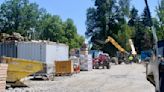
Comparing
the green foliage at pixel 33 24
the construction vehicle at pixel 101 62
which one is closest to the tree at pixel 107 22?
the green foliage at pixel 33 24

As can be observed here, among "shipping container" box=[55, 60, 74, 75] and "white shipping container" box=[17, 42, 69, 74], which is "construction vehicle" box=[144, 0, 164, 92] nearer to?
"white shipping container" box=[17, 42, 69, 74]

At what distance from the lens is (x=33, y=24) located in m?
119

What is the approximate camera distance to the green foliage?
11488 centimetres

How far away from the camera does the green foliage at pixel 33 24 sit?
377 feet

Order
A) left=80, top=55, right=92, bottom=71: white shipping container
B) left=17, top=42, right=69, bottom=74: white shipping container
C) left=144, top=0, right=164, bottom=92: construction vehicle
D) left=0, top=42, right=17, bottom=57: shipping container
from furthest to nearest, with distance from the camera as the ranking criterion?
1. left=80, top=55, right=92, bottom=71: white shipping container
2. left=0, top=42, right=17, bottom=57: shipping container
3. left=17, top=42, right=69, bottom=74: white shipping container
4. left=144, top=0, right=164, bottom=92: construction vehicle

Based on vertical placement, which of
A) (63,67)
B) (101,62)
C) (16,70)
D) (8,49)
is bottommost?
(16,70)

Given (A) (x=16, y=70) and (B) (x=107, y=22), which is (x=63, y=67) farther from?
(B) (x=107, y=22)

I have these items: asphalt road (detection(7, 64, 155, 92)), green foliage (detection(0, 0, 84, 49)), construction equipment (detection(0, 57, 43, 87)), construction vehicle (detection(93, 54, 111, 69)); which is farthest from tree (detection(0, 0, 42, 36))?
construction equipment (detection(0, 57, 43, 87))

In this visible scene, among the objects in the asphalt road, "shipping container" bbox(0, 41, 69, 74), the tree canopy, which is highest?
the tree canopy

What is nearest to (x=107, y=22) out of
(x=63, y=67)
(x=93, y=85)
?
(x=63, y=67)

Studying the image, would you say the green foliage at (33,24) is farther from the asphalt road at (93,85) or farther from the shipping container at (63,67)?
the asphalt road at (93,85)

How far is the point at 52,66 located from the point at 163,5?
171 feet

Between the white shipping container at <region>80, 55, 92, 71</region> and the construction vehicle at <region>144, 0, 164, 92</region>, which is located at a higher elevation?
the white shipping container at <region>80, 55, 92, 71</region>

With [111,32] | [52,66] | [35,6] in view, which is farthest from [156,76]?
[35,6]
